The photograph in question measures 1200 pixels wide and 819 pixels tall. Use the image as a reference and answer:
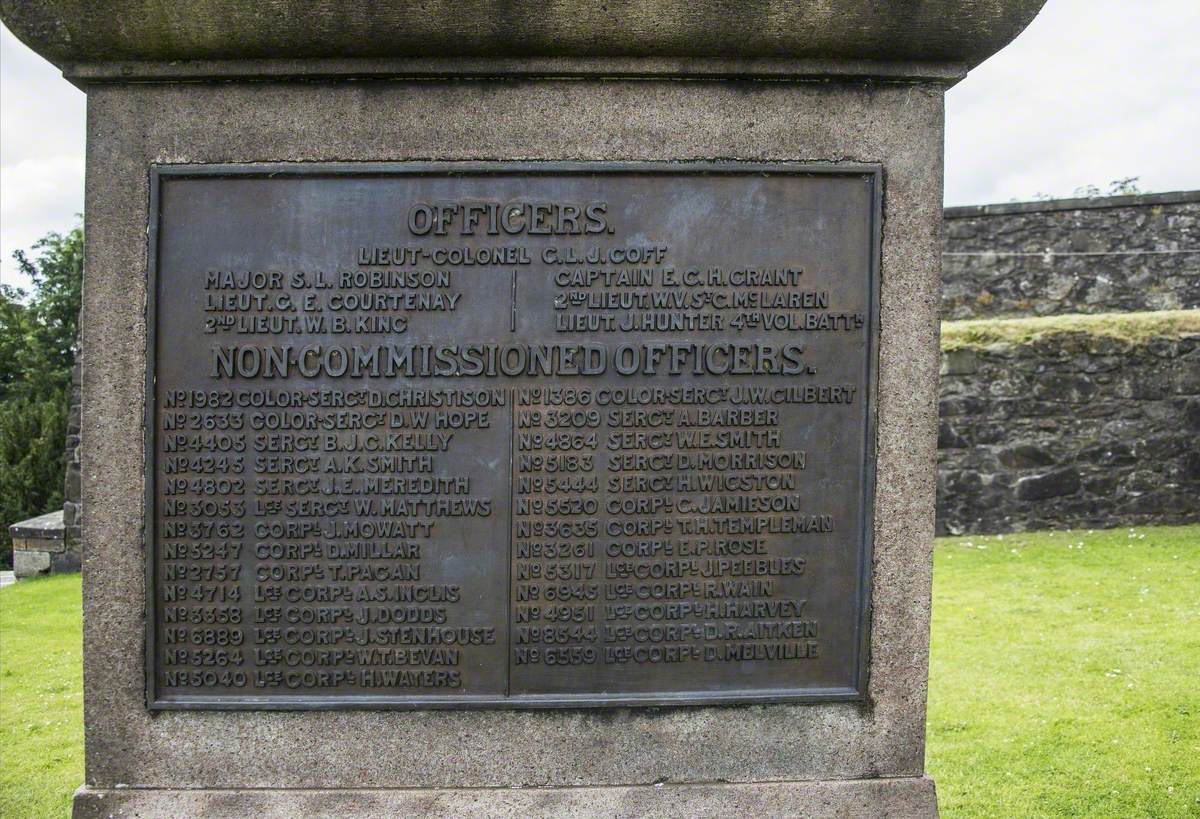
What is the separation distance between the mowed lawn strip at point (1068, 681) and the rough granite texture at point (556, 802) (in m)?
1.28

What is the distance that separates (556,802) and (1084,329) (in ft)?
30.1

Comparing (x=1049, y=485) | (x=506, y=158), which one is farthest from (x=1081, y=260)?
(x=506, y=158)

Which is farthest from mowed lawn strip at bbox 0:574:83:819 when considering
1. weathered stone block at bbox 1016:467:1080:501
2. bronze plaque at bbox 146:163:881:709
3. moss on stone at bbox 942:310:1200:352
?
weathered stone block at bbox 1016:467:1080:501

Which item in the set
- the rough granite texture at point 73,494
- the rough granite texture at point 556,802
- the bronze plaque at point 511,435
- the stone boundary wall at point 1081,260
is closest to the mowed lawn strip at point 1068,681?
the rough granite texture at point 556,802

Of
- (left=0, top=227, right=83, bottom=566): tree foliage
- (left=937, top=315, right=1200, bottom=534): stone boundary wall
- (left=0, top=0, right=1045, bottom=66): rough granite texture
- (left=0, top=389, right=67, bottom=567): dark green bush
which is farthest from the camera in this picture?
(left=0, top=227, right=83, bottom=566): tree foliage

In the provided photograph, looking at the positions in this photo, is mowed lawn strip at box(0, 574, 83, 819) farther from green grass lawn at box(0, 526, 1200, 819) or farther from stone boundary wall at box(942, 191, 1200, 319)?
stone boundary wall at box(942, 191, 1200, 319)

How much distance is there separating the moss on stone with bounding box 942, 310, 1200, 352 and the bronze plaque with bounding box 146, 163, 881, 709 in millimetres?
7824

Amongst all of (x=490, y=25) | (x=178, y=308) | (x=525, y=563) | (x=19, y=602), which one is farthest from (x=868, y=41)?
(x=19, y=602)

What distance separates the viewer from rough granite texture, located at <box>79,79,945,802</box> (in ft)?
10.9

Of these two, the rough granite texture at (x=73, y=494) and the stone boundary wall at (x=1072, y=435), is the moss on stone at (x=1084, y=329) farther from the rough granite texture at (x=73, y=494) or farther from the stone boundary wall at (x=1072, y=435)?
the rough granite texture at (x=73, y=494)

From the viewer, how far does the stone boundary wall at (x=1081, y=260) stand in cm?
1279

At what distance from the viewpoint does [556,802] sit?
337 cm

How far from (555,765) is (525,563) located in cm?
73

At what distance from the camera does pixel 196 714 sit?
3.38 metres
